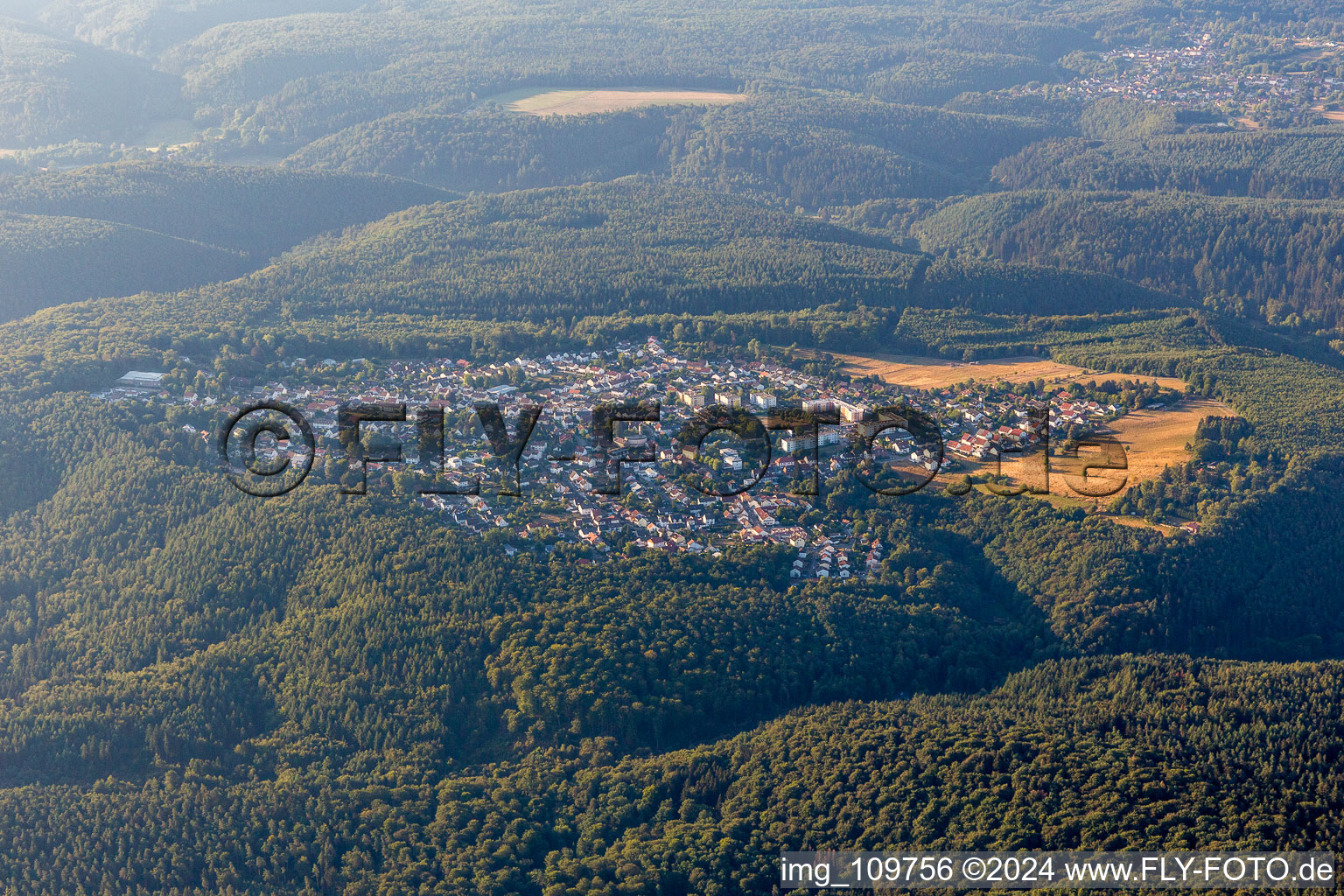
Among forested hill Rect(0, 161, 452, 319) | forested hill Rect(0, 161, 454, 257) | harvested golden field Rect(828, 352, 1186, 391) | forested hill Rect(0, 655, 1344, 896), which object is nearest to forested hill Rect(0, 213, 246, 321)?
forested hill Rect(0, 161, 452, 319)

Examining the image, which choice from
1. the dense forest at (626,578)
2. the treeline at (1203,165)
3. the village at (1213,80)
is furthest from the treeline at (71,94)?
the village at (1213,80)

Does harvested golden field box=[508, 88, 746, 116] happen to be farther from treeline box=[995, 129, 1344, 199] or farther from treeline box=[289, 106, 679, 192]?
treeline box=[995, 129, 1344, 199]

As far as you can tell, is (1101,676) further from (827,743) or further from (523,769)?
(523,769)

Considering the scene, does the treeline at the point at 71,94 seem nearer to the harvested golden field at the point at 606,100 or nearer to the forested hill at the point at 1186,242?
the harvested golden field at the point at 606,100

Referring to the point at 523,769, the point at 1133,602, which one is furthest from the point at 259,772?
the point at 1133,602

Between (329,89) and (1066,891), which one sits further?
(329,89)

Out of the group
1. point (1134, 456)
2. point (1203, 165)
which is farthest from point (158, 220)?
point (1203, 165)
